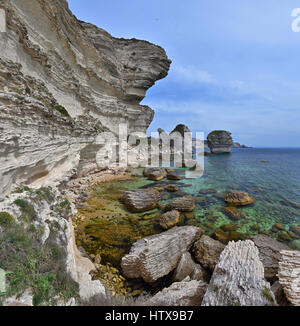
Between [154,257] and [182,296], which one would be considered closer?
[182,296]

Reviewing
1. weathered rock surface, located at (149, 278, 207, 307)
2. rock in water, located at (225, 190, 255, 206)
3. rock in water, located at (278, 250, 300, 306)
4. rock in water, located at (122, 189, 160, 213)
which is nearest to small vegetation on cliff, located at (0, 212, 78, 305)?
weathered rock surface, located at (149, 278, 207, 307)

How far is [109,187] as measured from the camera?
15391 mm

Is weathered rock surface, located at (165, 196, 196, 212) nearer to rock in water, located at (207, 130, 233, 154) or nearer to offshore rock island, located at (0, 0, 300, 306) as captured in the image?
offshore rock island, located at (0, 0, 300, 306)

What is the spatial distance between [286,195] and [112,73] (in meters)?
36.2

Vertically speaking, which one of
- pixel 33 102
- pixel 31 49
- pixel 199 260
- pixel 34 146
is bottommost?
pixel 199 260

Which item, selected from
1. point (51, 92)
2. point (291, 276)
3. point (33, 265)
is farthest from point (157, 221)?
point (51, 92)

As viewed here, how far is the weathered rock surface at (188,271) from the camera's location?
5430 millimetres

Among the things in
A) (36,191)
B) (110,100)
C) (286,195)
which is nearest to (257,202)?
(286,195)

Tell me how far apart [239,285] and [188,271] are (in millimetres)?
2407

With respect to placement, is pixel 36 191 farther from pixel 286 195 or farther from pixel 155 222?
pixel 286 195

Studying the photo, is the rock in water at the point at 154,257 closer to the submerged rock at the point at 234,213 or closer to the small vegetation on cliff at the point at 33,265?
the small vegetation on cliff at the point at 33,265

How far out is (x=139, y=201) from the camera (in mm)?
10953

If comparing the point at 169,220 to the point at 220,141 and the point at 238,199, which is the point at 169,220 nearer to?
the point at 238,199

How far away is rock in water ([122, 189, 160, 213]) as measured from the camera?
10.6 metres
